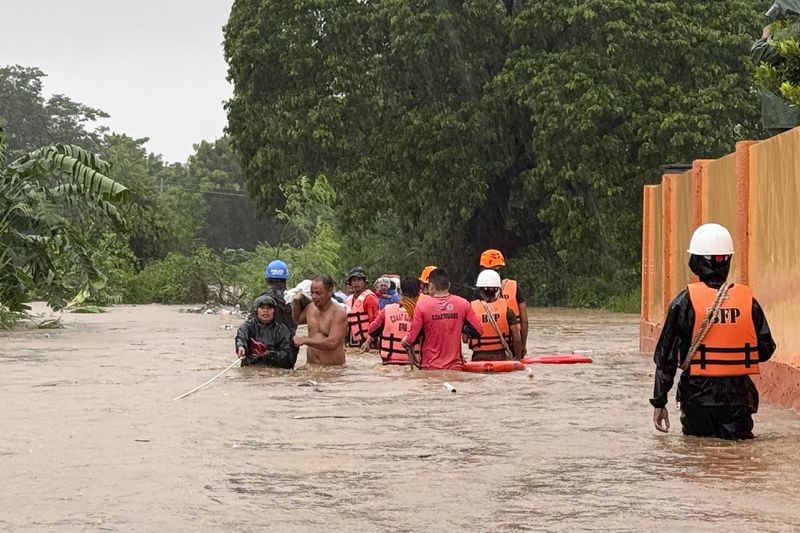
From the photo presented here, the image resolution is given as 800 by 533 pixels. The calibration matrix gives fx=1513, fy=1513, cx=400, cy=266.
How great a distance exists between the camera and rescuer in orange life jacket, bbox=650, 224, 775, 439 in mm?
10289

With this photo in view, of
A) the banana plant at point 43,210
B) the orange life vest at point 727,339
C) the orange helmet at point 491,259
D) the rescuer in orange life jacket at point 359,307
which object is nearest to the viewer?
the orange life vest at point 727,339

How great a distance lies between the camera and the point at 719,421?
34.6 ft

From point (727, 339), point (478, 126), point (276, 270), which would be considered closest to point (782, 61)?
point (727, 339)

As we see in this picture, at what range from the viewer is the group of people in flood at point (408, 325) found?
1639 centimetres

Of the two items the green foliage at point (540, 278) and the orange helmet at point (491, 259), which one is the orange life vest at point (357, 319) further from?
the green foliage at point (540, 278)

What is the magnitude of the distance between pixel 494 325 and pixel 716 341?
6.79 m

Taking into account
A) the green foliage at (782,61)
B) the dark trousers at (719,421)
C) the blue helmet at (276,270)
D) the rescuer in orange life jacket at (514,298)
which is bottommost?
the dark trousers at (719,421)

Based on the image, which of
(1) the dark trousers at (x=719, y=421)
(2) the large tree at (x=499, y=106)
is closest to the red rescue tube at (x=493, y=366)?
(1) the dark trousers at (x=719, y=421)

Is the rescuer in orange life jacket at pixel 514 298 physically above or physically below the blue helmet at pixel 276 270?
below

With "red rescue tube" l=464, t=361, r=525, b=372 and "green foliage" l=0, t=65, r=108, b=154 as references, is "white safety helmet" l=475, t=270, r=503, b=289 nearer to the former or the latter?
"red rescue tube" l=464, t=361, r=525, b=372

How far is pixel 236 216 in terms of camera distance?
79438 millimetres

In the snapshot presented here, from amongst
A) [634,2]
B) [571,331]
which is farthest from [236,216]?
[571,331]

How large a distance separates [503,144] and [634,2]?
5.41m

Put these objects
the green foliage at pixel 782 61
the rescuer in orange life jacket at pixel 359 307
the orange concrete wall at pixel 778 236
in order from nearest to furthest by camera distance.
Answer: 1. the orange concrete wall at pixel 778 236
2. the green foliage at pixel 782 61
3. the rescuer in orange life jacket at pixel 359 307
